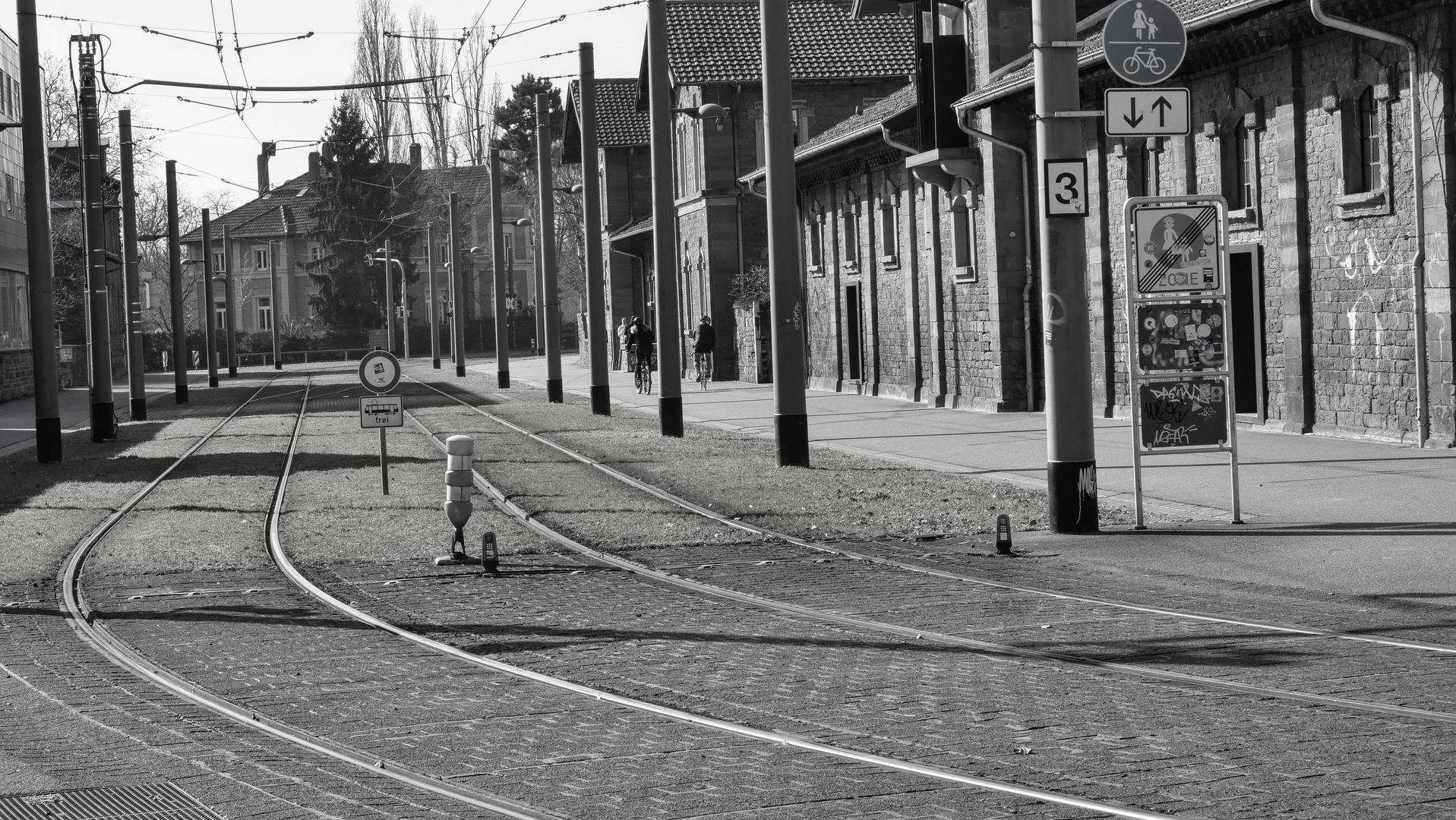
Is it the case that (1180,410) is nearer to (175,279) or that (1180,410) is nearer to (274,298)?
(175,279)

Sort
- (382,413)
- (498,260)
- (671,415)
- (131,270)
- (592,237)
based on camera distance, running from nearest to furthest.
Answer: (382,413) → (671,415) → (592,237) → (131,270) → (498,260)

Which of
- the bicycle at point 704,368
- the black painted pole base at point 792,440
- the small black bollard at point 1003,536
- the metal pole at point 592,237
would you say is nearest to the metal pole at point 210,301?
the bicycle at point 704,368

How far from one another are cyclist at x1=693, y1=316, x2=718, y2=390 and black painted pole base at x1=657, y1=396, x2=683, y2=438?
18538mm

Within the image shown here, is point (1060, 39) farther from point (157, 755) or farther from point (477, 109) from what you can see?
point (477, 109)

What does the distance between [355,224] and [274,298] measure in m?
12.3

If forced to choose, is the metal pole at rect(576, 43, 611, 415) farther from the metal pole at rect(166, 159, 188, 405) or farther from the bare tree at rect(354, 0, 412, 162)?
the bare tree at rect(354, 0, 412, 162)

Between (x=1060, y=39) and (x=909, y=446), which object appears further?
(x=909, y=446)

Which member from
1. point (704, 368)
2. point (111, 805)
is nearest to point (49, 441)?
point (111, 805)

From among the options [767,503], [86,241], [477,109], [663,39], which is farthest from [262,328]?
[767,503]

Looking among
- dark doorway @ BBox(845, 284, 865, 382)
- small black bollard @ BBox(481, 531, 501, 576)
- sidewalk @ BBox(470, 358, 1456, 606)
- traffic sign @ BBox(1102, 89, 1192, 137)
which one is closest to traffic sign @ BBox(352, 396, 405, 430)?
sidewalk @ BBox(470, 358, 1456, 606)

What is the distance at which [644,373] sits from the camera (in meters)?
43.1

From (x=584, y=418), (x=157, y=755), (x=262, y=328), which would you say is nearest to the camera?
(x=157, y=755)

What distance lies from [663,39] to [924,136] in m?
9.37

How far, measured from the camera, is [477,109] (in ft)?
307
